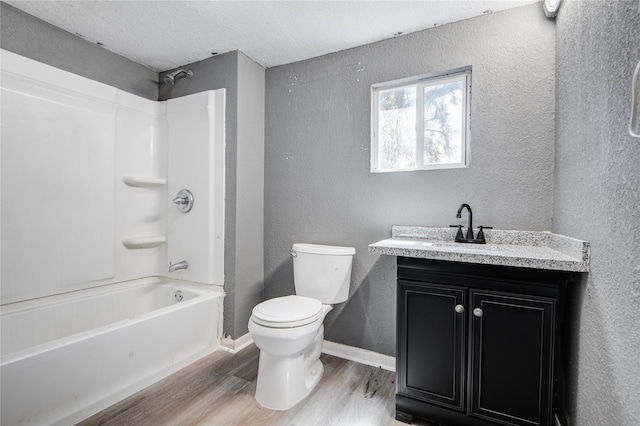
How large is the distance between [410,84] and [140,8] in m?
1.72

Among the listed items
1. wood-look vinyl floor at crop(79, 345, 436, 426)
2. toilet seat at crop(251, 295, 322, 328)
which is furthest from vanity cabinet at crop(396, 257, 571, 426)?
toilet seat at crop(251, 295, 322, 328)

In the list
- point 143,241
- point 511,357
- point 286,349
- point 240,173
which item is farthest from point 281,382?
point 143,241

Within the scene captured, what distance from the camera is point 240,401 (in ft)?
5.18

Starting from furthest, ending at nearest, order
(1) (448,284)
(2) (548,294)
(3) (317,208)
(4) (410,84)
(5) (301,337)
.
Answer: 1. (3) (317,208)
2. (4) (410,84)
3. (5) (301,337)
4. (1) (448,284)
5. (2) (548,294)

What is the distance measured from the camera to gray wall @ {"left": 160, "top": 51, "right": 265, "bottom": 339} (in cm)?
218

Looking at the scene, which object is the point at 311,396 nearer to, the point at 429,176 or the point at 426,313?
the point at 426,313

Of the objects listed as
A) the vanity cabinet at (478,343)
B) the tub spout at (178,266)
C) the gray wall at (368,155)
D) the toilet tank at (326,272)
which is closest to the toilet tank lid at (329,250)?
the toilet tank at (326,272)

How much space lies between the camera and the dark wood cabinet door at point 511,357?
3.90 feet

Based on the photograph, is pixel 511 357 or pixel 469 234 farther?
pixel 469 234

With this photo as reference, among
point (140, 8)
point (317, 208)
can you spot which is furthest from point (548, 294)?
point (140, 8)

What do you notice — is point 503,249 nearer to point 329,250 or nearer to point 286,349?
point 329,250

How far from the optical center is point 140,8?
1.70 metres

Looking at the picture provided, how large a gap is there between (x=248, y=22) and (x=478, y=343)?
7.17 ft

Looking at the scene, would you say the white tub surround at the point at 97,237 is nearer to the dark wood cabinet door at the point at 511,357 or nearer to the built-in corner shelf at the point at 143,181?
the built-in corner shelf at the point at 143,181
